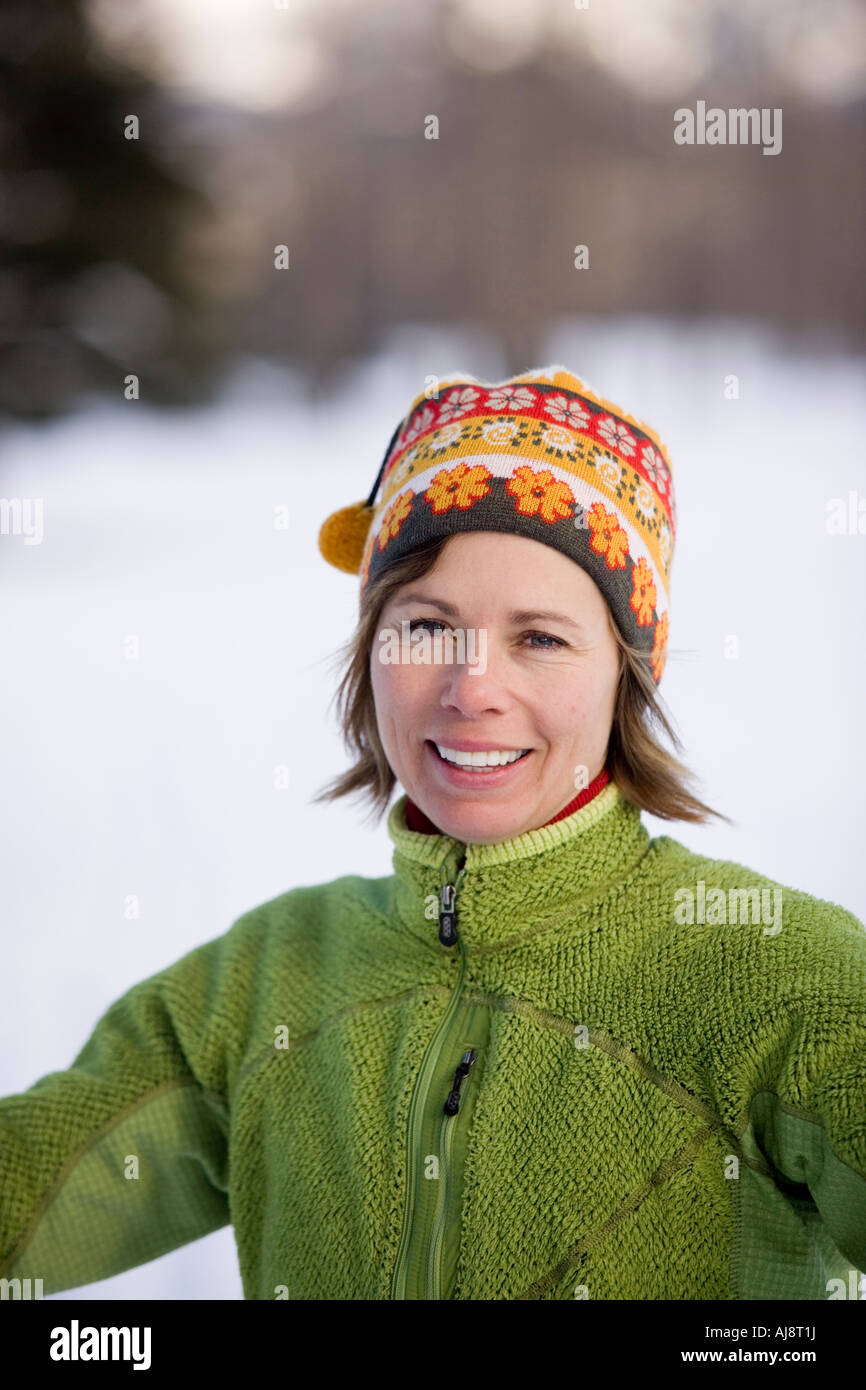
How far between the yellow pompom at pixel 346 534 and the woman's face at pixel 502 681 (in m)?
0.22

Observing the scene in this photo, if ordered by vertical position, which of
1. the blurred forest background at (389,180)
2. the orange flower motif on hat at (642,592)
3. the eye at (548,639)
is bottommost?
the eye at (548,639)

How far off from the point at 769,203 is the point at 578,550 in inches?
48.7

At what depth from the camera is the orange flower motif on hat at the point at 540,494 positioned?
3.45 ft

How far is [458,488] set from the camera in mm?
1070

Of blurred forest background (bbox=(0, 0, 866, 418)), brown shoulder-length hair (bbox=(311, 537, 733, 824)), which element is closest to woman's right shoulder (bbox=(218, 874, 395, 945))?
brown shoulder-length hair (bbox=(311, 537, 733, 824))

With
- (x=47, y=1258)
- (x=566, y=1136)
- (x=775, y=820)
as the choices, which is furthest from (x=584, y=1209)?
(x=775, y=820)

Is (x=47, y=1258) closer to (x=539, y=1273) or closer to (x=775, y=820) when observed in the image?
(x=539, y=1273)

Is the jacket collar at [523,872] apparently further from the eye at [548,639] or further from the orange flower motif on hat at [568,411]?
the orange flower motif on hat at [568,411]

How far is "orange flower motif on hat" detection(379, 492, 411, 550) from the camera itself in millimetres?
1106

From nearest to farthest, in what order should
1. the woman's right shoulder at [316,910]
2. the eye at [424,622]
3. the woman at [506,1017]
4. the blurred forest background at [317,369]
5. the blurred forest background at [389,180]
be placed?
the woman at [506,1017], the eye at [424,622], the woman's right shoulder at [316,910], the blurred forest background at [317,369], the blurred forest background at [389,180]

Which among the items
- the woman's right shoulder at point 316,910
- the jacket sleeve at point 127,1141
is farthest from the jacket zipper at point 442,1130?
the jacket sleeve at point 127,1141

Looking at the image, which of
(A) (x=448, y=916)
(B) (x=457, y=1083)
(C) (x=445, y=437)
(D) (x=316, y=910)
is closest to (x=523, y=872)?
(A) (x=448, y=916)

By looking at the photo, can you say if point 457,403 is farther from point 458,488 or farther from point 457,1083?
point 457,1083

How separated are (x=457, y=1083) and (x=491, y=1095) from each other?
3 centimetres
